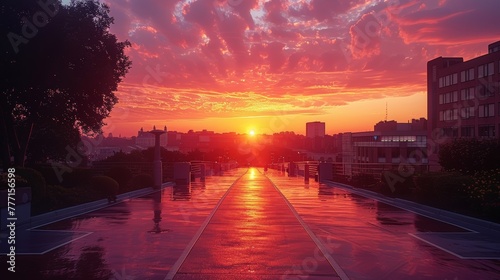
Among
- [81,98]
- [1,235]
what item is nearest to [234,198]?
[81,98]

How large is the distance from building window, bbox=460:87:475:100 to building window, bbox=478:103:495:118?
3705mm

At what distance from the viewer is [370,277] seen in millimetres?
9492

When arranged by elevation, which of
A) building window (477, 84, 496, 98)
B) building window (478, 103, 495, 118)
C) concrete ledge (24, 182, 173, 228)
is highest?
building window (477, 84, 496, 98)

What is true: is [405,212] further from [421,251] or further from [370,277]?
[370,277]

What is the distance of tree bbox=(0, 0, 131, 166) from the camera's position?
2450cm

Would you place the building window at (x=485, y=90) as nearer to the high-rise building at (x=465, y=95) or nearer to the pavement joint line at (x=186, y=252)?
the high-rise building at (x=465, y=95)

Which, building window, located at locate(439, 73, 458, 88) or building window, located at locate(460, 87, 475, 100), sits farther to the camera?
building window, located at locate(439, 73, 458, 88)

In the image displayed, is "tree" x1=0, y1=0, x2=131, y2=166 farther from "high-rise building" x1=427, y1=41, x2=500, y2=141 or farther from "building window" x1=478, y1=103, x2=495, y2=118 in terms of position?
"building window" x1=478, y1=103, x2=495, y2=118

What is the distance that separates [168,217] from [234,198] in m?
7.99

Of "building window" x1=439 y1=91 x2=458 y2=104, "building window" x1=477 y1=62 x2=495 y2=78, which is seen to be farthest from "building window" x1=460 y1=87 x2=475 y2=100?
"building window" x1=477 y1=62 x2=495 y2=78

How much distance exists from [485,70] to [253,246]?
8889 cm

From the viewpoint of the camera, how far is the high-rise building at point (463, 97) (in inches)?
3462

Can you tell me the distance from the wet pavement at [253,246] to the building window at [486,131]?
248 ft

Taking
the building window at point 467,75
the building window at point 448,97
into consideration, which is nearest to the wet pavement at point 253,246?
the building window at point 467,75
